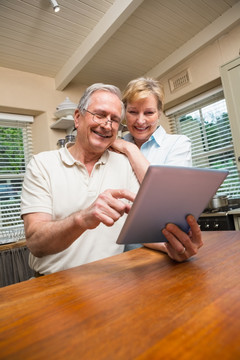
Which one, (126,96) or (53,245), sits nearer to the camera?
(53,245)

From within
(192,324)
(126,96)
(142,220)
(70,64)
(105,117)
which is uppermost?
(70,64)

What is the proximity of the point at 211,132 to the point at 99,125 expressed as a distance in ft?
8.84

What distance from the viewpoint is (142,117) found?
174 cm

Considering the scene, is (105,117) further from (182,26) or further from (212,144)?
(212,144)

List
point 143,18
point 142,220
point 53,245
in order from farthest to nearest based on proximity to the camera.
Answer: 1. point 143,18
2. point 53,245
3. point 142,220

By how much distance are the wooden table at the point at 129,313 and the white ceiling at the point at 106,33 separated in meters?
2.47

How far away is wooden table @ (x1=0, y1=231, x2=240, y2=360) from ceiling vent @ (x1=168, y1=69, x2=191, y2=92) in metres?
3.20

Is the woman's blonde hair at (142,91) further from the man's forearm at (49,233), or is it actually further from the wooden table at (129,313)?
the wooden table at (129,313)

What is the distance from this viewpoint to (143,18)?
9.32ft

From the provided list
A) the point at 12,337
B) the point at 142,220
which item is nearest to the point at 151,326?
the point at 12,337

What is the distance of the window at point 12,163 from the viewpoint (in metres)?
3.38

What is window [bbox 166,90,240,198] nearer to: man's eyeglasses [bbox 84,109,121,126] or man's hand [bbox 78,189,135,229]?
man's eyeglasses [bbox 84,109,121,126]

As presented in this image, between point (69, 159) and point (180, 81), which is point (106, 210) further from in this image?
point (180, 81)

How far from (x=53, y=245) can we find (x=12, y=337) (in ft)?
1.84
